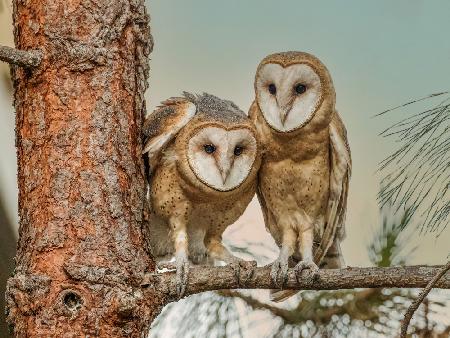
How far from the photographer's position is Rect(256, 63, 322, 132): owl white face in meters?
1.82

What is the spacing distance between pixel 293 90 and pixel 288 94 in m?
0.02

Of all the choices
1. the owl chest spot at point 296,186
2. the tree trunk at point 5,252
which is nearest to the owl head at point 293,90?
the owl chest spot at point 296,186

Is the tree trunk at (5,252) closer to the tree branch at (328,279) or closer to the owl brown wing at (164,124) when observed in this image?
the owl brown wing at (164,124)

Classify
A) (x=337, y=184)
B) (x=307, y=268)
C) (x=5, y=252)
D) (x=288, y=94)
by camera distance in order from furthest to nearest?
(x=5, y=252), (x=337, y=184), (x=288, y=94), (x=307, y=268)

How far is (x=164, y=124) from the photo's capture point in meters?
1.76

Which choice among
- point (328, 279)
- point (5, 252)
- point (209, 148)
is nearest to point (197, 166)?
point (209, 148)

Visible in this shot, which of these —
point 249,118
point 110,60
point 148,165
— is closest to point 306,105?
point 249,118

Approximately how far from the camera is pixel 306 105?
6.03ft

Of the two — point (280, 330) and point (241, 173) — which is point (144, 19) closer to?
point (241, 173)

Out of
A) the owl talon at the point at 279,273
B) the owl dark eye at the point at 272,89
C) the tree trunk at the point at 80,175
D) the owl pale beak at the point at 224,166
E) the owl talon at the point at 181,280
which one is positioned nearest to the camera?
the tree trunk at the point at 80,175

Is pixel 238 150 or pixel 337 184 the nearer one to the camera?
pixel 238 150

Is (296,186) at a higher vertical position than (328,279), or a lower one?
higher

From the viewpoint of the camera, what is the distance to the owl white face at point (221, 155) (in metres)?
1.75

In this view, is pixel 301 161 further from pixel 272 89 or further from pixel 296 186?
pixel 272 89
